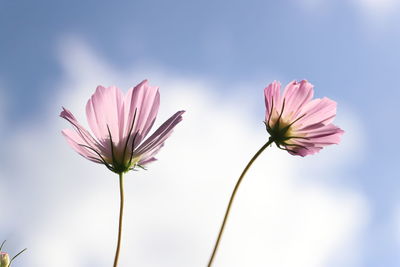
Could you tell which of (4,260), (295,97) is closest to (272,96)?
(295,97)

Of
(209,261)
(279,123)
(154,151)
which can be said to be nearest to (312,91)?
(279,123)

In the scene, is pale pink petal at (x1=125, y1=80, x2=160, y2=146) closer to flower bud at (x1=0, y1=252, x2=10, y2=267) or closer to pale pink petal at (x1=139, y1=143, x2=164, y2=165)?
pale pink petal at (x1=139, y1=143, x2=164, y2=165)

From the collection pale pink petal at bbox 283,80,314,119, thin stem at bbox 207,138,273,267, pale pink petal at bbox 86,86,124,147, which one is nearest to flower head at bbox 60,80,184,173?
pale pink petal at bbox 86,86,124,147

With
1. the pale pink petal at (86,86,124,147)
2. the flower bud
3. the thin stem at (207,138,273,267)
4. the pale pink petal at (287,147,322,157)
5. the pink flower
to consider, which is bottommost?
the flower bud

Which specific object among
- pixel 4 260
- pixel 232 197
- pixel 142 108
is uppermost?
pixel 142 108

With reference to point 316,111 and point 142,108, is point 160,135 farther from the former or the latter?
point 316,111

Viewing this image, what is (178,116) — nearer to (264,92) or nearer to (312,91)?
(264,92)

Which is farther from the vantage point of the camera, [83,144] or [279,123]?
[279,123]
